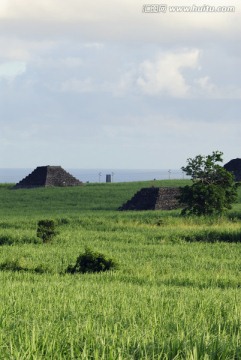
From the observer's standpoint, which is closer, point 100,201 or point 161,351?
point 161,351

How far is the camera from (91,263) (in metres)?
20.0

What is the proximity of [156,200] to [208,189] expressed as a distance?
11.8 m

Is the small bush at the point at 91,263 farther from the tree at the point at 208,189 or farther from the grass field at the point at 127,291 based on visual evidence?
the tree at the point at 208,189

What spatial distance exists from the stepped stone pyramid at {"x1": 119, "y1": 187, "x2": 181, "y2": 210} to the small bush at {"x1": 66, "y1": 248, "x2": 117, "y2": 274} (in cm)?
3219

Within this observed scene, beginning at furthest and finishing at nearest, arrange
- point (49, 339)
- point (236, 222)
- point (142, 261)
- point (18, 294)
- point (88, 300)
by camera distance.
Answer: point (236, 222)
point (142, 261)
point (18, 294)
point (88, 300)
point (49, 339)

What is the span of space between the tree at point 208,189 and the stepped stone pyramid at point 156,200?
10.1 m

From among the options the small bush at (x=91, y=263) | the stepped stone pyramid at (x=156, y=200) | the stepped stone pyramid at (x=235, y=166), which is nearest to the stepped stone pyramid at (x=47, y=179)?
→ the stepped stone pyramid at (x=235, y=166)

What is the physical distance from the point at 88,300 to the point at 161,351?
4760mm

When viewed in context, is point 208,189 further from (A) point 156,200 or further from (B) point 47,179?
(B) point 47,179

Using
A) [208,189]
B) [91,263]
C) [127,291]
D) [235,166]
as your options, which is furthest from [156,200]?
[127,291]

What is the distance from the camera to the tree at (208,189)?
4088 cm

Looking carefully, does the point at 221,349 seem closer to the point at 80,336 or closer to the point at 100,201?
the point at 80,336

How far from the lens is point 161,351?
220 inches

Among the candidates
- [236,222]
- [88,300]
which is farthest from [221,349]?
[236,222]
